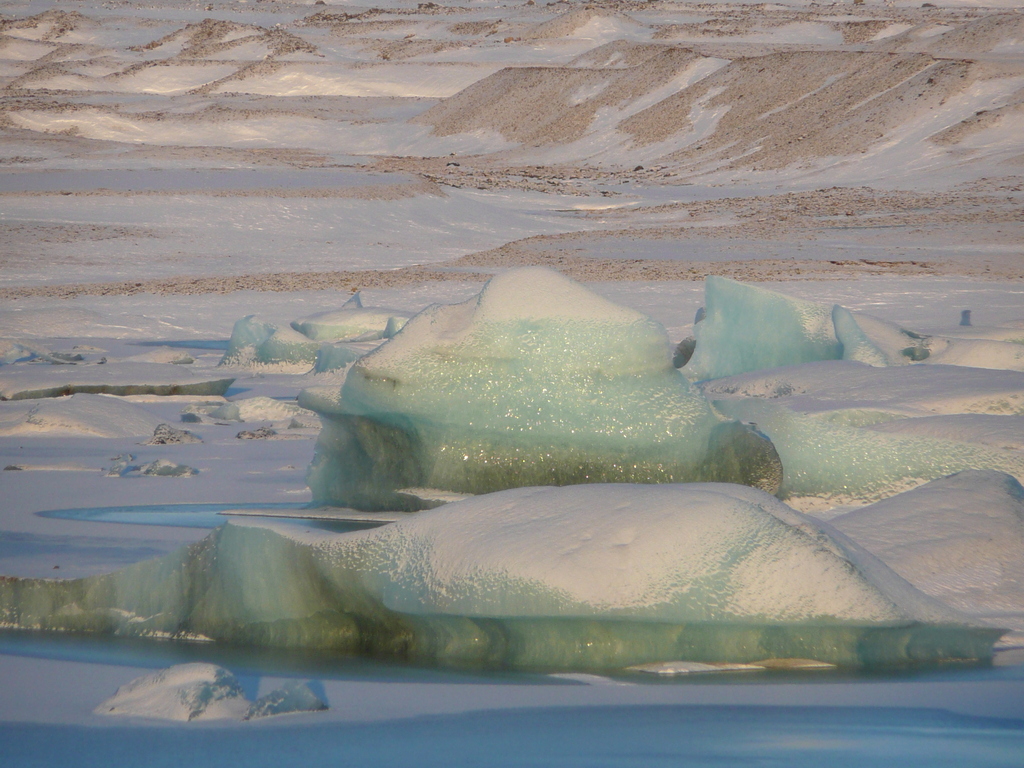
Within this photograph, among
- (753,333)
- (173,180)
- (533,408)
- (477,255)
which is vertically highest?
(173,180)

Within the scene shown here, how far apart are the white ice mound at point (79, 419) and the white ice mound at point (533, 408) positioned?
1665 millimetres

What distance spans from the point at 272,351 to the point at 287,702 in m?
5.06

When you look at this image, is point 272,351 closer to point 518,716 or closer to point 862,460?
point 862,460

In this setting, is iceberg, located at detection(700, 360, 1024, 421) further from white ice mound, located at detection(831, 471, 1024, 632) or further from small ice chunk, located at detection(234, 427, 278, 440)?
small ice chunk, located at detection(234, 427, 278, 440)

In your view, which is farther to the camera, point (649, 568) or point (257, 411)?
point (257, 411)

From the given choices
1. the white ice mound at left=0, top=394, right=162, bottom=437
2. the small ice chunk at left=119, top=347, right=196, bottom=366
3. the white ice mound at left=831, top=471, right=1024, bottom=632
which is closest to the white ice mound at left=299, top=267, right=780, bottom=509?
the white ice mound at left=831, top=471, right=1024, bottom=632

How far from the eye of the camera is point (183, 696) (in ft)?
5.87

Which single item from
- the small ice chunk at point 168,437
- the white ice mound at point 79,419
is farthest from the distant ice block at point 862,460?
the white ice mound at point 79,419

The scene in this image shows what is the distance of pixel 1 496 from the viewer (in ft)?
11.4

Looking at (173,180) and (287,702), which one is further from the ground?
(173,180)

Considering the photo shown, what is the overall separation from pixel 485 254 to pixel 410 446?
35.1 feet

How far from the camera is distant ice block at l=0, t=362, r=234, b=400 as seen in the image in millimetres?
5520

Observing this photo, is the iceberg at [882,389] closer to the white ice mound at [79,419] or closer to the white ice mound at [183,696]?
the white ice mound at [79,419]

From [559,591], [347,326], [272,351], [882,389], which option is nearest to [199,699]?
[559,591]
